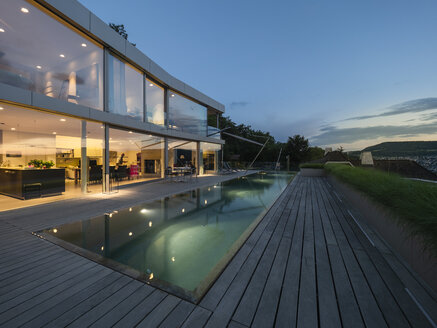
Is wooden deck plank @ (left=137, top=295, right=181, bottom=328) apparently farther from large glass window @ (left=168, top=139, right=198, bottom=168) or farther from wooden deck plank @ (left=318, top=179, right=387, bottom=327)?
large glass window @ (left=168, top=139, right=198, bottom=168)

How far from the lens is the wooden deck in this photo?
1.38 m

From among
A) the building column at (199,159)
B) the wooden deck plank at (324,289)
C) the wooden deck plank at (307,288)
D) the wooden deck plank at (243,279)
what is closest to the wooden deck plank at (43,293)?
the wooden deck plank at (243,279)

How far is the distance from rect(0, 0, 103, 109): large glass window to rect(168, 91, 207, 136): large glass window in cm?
463

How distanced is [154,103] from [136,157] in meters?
3.17

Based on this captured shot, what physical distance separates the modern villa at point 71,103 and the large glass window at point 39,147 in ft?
0.09

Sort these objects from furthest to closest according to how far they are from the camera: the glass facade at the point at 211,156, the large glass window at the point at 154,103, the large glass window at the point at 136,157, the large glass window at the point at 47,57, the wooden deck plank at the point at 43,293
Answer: the glass facade at the point at 211,156, the large glass window at the point at 154,103, the large glass window at the point at 136,157, the large glass window at the point at 47,57, the wooden deck plank at the point at 43,293

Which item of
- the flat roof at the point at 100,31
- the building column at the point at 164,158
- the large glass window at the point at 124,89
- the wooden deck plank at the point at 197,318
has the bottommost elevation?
the wooden deck plank at the point at 197,318

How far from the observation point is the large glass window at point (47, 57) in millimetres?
4797

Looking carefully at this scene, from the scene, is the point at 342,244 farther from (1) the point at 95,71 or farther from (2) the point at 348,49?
(2) the point at 348,49

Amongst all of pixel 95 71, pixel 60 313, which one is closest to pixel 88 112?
pixel 95 71

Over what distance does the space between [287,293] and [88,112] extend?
287 inches

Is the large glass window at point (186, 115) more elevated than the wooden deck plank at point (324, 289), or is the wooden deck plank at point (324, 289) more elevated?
the large glass window at point (186, 115)

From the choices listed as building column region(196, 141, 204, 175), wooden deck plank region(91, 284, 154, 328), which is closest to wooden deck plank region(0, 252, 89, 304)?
wooden deck plank region(91, 284, 154, 328)

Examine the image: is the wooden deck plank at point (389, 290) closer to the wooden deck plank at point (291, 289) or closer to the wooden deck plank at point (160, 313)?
the wooden deck plank at point (291, 289)
